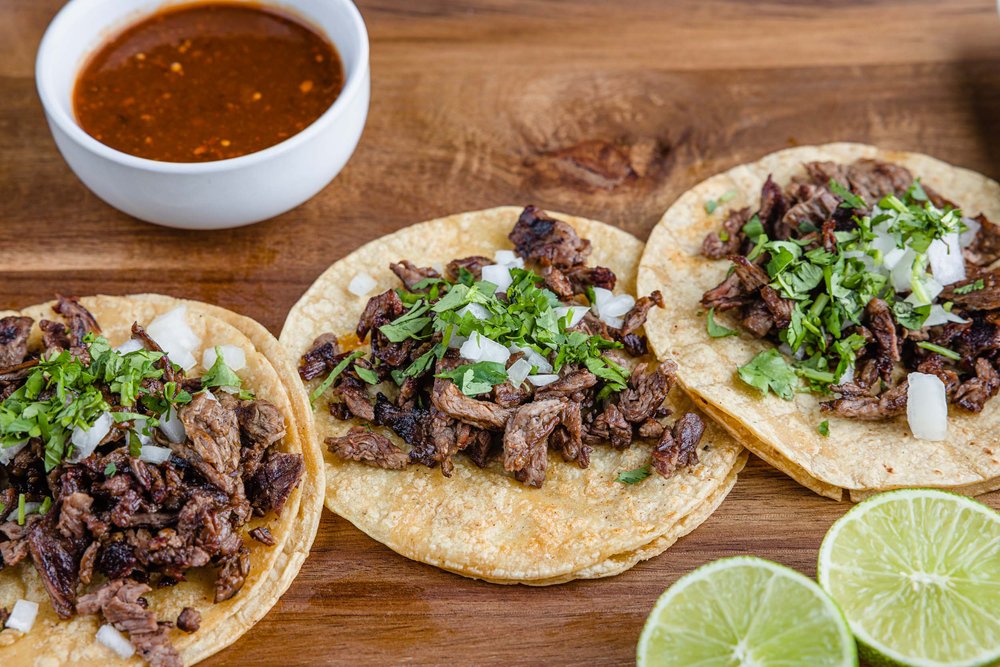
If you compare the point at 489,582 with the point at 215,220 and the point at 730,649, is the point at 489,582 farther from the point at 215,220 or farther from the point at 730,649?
the point at 215,220

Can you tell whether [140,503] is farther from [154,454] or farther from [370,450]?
[370,450]

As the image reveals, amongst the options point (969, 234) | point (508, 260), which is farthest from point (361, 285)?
point (969, 234)

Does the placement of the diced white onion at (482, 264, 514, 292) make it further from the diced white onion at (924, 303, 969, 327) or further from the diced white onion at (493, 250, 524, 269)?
the diced white onion at (924, 303, 969, 327)

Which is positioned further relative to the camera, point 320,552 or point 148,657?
point 320,552

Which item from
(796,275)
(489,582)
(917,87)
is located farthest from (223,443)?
(917,87)

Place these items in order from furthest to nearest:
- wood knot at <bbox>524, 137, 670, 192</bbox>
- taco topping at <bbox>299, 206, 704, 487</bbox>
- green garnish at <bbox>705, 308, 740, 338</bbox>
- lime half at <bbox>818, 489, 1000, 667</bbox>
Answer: wood knot at <bbox>524, 137, 670, 192</bbox> < green garnish at <bbox>705, 308, 740, 338</bbox> < taco topping at <bbox>299, 206, 704, 487</bbox> < lime half at <bbox>818, 489, 1000, 667</bbox>

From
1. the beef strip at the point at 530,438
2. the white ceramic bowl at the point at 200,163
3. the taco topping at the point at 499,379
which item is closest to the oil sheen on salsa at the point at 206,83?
the white ceramic bowl at the point at 200,163

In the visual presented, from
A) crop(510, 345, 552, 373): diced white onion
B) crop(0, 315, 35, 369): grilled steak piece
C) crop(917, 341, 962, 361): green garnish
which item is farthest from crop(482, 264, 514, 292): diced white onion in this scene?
crop(0, 315, 35, 369): grilled steak piece
